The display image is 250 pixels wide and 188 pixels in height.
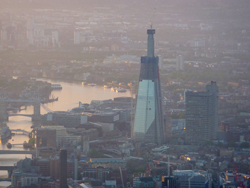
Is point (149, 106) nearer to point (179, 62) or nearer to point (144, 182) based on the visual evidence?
point (144, 182)

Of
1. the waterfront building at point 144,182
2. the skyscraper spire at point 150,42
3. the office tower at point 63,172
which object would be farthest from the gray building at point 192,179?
the skyscraper spire at point 150,42

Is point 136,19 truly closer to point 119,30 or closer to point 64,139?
point 119,30

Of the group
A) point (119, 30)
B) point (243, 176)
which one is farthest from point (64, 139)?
point (119, 30)

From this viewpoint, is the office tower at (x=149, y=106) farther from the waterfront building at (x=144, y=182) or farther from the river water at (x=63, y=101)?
the waterfront building at (x=144, y=182)

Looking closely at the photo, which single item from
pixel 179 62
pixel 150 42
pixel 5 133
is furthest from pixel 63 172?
pixel 179 62

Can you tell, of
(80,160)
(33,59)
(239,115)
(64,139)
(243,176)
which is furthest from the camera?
(33,59)

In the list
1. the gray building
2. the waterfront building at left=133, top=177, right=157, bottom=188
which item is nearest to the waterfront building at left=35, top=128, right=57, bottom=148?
the waterfront building at left=133, top=177, right=157, bottom=188
